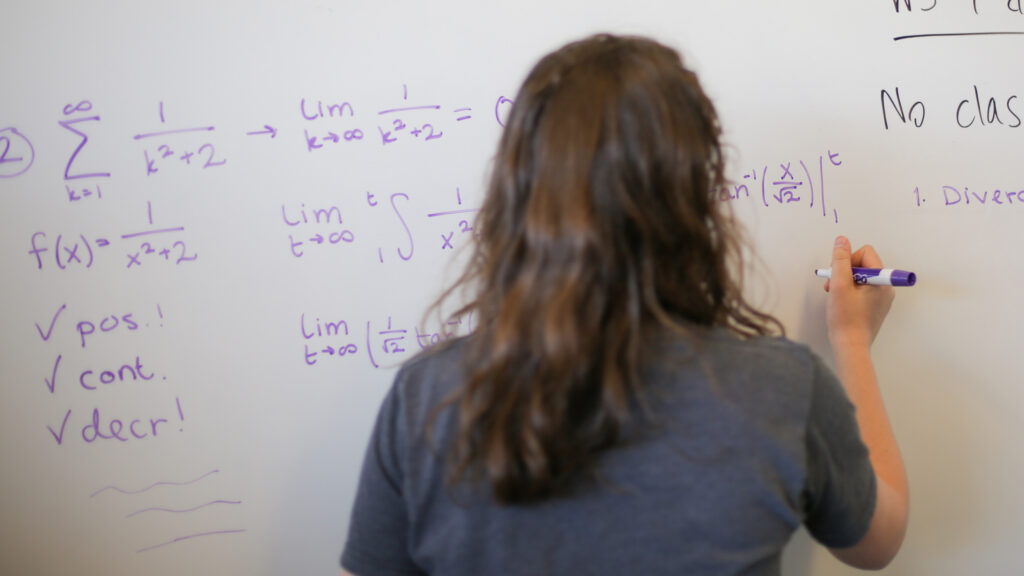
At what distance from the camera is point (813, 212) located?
0.88m

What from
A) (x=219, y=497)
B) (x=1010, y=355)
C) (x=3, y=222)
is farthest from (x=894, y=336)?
Result: (x=3, y=222)

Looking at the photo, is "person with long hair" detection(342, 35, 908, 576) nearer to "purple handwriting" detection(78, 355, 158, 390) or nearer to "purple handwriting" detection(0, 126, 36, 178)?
"purple handwriting" detection(78, 355, 158, 390)

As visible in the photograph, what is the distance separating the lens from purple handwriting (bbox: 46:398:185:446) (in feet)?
2.81

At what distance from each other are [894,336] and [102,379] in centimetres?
104

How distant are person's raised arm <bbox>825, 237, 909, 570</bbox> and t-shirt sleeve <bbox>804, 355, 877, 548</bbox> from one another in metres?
0.12

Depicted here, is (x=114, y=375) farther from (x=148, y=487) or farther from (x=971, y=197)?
A: (x=971, y=197)

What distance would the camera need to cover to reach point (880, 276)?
0.80 m

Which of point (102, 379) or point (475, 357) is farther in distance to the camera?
point (102, 379)

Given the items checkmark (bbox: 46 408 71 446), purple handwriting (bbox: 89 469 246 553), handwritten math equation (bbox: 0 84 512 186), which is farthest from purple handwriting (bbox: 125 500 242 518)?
handwritten math equation (bbox: 0 84 512 186)

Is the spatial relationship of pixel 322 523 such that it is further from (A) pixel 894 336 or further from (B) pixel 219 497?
(A) pixel 894 336

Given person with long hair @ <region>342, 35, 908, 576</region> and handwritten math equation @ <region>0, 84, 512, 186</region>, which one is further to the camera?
handwritten math equation @ <region>0, 84, 512, 186</region>

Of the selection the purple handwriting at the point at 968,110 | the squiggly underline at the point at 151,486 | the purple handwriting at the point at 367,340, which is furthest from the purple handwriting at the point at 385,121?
the purple handwriting at the point at 968,110

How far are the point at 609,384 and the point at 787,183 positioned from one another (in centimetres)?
50

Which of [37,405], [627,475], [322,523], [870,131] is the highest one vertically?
[870,131]
